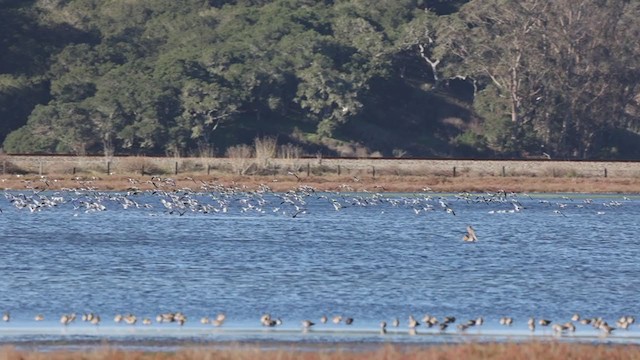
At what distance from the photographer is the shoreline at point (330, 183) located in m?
71.1

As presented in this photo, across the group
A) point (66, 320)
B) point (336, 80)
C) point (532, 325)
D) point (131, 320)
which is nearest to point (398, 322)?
point (532, 325)

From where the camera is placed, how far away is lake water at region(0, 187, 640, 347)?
25250mm

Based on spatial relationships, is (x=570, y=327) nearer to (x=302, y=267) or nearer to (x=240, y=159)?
(x=302, y=267)

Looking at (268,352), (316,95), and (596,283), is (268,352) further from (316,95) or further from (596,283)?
(316,95)

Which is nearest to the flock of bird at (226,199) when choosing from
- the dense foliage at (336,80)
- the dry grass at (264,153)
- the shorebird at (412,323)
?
the dry grass at (264,153)

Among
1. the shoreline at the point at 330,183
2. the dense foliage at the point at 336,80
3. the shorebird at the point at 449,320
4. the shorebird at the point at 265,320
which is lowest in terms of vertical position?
the shorebird at the point at 449,320

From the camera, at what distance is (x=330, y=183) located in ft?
246

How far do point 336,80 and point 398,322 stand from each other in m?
69.6

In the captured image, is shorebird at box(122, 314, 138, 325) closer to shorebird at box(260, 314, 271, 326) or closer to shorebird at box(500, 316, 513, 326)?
shorebird at box(260, 314, 271, 326)

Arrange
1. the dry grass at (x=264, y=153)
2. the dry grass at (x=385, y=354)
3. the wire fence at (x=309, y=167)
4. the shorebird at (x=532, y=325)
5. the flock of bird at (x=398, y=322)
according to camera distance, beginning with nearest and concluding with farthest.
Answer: the dry grass at (x=385, y=354) < the flock of bird at (x=398, y=322) < the shorebird at (x=532, y=325) < the wire fence at (x=309, y=167) < the dry grass at (x=264, y=153)

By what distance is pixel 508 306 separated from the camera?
29312 mm

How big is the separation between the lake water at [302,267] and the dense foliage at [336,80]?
25.5 metres

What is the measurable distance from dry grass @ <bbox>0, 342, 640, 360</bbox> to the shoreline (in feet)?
156

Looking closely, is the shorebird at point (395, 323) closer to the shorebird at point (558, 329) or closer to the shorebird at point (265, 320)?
the shorebird at point (265, 320)
